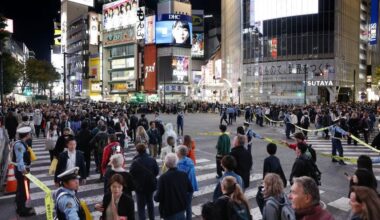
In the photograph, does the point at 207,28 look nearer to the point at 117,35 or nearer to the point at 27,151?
the point at 117,35

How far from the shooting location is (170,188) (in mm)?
6016

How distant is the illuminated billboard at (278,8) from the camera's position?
6731cm

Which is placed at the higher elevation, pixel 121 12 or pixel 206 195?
pixel 121 12

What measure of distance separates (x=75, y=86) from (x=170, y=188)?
134 m

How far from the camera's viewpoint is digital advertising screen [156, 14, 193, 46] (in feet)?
305

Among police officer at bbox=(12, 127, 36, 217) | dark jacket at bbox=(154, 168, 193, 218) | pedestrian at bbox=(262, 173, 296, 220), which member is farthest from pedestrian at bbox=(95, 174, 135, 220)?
police officer at bbox=(12, 127, 36, 217)

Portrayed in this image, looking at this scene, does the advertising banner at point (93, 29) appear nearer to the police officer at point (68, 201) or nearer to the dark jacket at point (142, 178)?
the dark jacket at point (142, 178)

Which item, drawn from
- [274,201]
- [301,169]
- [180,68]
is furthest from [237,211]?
[180,68]

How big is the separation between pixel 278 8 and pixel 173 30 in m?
31.3

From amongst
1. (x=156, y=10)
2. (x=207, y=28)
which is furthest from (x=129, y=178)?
(x=207, y=28)

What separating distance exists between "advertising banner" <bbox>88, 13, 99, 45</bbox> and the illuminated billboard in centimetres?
6748

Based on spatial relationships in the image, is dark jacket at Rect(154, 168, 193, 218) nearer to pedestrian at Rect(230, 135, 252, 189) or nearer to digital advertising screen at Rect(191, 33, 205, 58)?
pedestrian at Rect(230, 135, 252, 189)

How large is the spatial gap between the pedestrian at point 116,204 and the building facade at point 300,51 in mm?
61742

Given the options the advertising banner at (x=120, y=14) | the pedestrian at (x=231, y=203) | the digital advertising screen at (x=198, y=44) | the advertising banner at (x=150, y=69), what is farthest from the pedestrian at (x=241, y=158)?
the digital advertising screen at (x=198, y=44)
